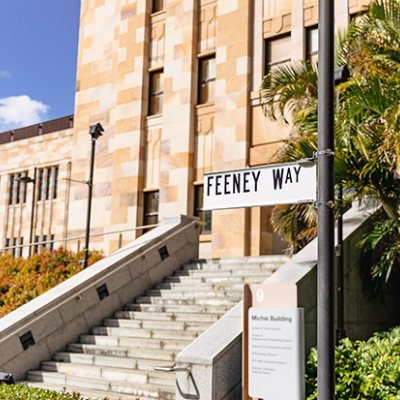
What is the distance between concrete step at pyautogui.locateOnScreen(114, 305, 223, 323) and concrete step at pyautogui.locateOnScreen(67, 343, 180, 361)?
1.08 meters

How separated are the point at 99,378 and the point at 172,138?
1239cm

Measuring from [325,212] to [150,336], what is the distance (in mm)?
7304

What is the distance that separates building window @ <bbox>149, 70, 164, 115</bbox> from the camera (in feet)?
79.2

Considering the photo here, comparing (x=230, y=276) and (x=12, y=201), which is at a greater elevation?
(x=12, y=201)

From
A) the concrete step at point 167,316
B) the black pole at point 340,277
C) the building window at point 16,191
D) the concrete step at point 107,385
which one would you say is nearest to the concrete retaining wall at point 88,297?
the concrete step at point 167,316

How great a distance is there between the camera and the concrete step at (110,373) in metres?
10.6

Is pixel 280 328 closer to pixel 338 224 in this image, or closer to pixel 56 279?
pixel 338 224

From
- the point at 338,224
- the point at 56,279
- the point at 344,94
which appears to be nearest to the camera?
the point at 338,224

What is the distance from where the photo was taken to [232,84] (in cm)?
2123

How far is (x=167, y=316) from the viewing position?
13.1m

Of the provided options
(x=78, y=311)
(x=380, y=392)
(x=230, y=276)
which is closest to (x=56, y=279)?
(x=78, y=311)

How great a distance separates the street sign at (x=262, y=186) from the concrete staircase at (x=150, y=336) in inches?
176

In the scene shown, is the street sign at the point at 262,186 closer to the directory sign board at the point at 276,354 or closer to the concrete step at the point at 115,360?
the directory sign board at the point at 276,354

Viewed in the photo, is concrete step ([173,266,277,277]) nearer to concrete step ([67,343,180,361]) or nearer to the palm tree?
the palm tree
